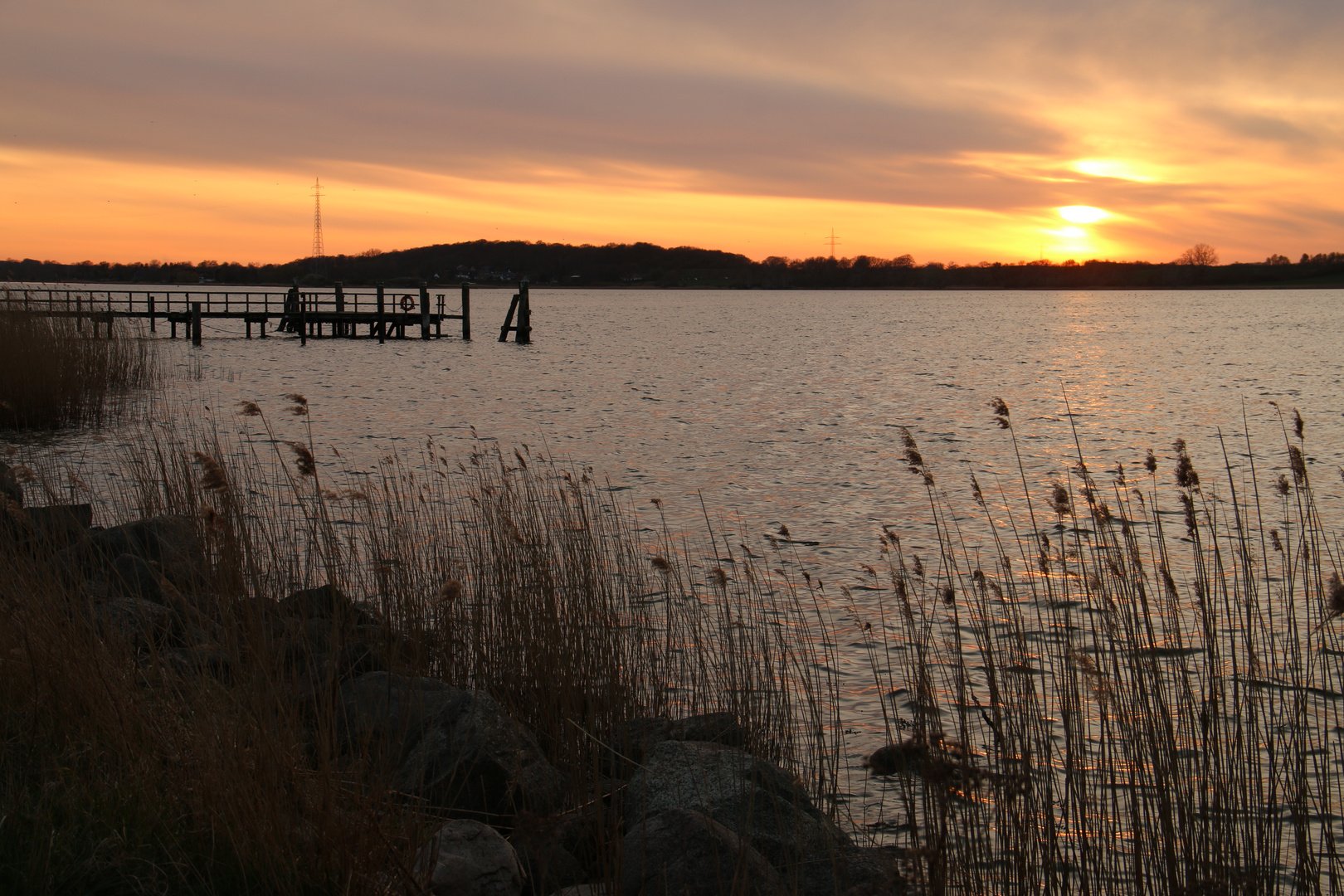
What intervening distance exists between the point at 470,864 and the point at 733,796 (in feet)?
3.85

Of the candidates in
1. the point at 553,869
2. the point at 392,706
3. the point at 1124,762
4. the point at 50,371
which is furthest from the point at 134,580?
the point at 50,371

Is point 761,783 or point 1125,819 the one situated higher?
point 761,783

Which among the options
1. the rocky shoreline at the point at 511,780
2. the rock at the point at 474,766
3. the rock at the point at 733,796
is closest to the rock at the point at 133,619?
the rocky shoreline at the point at 511,780

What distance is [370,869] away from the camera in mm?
3496

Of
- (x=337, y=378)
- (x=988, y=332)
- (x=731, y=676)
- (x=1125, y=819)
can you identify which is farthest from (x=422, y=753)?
(x=988, y=332)

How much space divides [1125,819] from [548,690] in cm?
321

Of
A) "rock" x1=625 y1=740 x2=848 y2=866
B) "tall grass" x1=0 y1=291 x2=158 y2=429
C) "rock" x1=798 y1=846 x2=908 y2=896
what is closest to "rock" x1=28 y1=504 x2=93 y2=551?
"rock" x1=625 y1=740 x2=848 y2=866

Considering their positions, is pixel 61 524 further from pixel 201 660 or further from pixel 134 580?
pixel 201 660

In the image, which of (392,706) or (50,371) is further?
(50,371)

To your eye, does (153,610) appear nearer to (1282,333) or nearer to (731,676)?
(731,676)

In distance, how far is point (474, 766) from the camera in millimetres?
4641

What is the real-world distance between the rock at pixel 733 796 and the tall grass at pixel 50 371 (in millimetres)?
15718

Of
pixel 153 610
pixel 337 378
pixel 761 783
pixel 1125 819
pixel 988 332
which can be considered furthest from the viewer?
pixel 988 332

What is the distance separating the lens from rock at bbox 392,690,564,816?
15.4 feet
